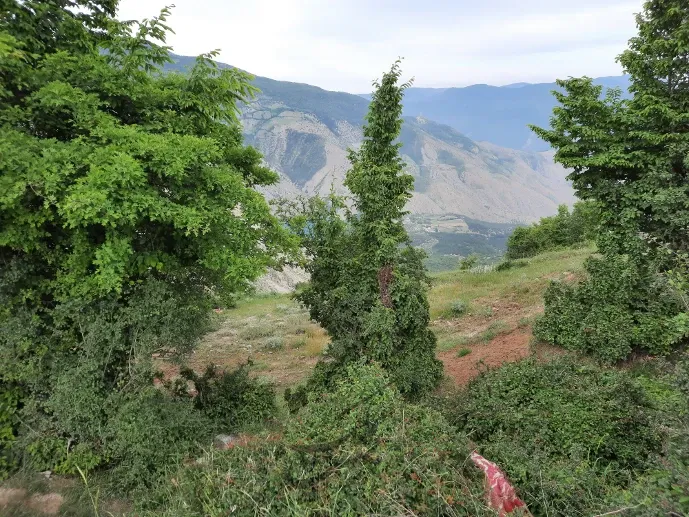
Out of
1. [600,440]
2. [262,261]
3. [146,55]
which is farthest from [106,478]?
[600,440]

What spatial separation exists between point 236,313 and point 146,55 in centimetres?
2675

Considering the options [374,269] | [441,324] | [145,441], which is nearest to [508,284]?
[441,324]

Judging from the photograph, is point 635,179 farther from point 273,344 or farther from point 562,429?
point 273,344

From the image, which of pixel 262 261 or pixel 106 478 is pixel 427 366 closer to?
pixel 262 261

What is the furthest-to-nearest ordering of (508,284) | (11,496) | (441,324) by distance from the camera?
(508,284) < (441,324) < (11,496)

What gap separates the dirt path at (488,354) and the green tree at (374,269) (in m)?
3.57

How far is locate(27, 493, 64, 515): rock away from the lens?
6.84 meters

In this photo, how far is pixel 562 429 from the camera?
7.63 meters

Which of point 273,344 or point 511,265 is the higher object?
point 511,265

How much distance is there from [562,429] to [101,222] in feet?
31.5

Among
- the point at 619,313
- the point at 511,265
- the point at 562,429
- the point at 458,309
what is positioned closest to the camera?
the point at 562,429

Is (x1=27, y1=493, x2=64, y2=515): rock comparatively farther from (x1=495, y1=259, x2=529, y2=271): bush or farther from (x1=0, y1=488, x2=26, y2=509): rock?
(x1=495, y1=259, x2=529, y2=271): bush

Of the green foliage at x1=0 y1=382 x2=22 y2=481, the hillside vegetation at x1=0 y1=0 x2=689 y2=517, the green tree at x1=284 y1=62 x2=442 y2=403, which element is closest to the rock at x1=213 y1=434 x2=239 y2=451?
the hillside vegetation at x1=0 y1=0 x2=689 y2=517

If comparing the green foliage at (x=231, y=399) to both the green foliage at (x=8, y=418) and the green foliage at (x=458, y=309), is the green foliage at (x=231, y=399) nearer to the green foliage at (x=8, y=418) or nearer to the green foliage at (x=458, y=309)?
the green foliage at (x=8, y=418)
